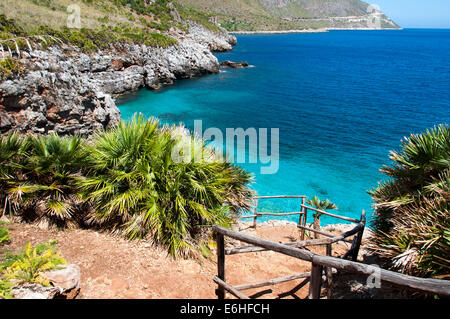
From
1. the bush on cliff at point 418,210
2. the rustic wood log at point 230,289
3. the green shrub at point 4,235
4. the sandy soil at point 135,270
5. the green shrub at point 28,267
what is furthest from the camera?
the green shrub at point 4,235

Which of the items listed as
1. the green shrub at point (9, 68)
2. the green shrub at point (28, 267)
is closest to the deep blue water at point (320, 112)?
the green shrub at point (28, 267)

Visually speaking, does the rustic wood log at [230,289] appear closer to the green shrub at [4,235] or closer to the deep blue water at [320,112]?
the green shrub at [4,235]

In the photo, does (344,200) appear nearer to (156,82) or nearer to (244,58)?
(156,82)

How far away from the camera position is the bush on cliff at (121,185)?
22.6ft

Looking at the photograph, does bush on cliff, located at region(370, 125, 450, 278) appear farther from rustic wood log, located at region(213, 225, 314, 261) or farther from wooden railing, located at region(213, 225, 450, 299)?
rustic wood log, located at region(213, 225, 314, 261)

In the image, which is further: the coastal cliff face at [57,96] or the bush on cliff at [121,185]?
the coastal cliff face at [57,96]

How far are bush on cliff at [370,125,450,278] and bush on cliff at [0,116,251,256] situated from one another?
3.63 meters

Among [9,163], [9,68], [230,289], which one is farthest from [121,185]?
[9,68]

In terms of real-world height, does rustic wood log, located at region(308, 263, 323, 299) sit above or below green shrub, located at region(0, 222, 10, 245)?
above

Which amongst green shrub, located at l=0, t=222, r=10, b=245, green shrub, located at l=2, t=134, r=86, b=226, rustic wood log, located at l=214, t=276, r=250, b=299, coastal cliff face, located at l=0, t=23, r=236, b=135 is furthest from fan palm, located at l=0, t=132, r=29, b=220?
coastal cliff face, located at l=0, t=23, r=236, b=135

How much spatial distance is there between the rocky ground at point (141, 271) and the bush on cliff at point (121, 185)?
1.12 ft

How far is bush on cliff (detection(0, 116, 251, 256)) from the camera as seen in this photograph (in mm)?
6887

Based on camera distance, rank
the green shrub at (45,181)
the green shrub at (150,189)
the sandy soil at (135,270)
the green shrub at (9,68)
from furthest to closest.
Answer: the green shrub at (9,68) < the green shrub at (45,181) < the green shrub at (150,189) < the sandy soil at (135,270)
